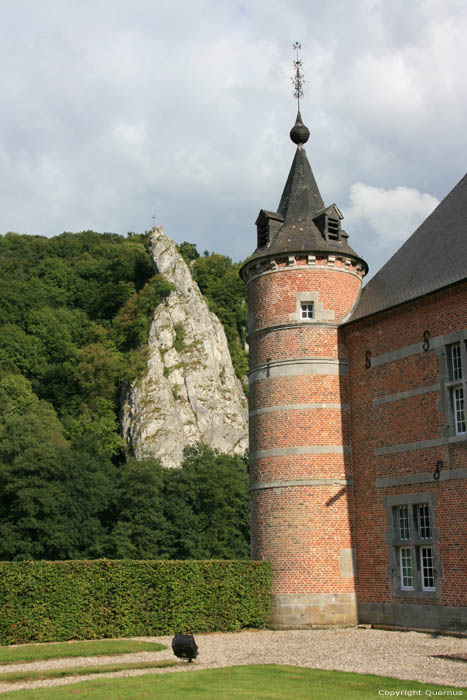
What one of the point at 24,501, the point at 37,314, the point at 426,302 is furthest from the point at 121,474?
the point at 426,302

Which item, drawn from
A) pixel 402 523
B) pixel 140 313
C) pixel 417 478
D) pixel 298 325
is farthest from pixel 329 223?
pixel 140 313

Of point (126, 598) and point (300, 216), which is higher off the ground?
point (300, 216)

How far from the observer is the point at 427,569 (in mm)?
15352

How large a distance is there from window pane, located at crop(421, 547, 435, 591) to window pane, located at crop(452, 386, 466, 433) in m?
2.69

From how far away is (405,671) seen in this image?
993 centimetres

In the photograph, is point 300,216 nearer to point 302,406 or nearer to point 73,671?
point 302,406

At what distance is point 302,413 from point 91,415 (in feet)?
147

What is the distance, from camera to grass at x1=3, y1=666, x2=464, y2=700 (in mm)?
8234

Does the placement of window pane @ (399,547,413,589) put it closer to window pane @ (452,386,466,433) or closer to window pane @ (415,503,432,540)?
window pane @ (415,503,432,540)

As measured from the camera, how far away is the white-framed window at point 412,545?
49.8ft

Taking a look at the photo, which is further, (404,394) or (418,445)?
(404,394)

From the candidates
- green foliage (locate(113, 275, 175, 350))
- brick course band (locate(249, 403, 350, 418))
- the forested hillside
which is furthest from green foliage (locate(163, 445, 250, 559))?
brick course band (locate(249, 403, 350, 418))

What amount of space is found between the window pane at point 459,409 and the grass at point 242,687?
6.68m

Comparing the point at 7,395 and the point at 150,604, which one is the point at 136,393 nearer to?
the point at 7,395
